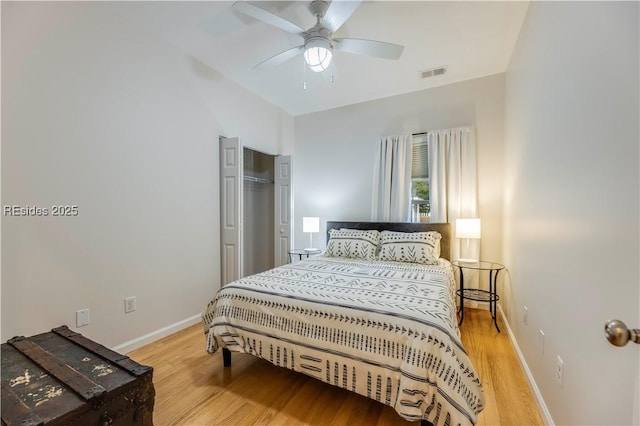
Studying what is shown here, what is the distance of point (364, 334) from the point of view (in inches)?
59.0

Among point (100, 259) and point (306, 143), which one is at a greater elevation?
point (306, 143)

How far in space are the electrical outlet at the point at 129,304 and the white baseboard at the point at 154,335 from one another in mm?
265

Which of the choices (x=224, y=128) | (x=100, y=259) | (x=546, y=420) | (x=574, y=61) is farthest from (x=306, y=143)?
(x=546, y=420)

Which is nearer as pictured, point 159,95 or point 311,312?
point 311,312

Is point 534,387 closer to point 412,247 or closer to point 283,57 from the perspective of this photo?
point 412,247

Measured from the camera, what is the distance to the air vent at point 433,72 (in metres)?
3.06

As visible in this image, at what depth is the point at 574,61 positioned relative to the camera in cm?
128

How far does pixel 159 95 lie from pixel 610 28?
307 centimetres

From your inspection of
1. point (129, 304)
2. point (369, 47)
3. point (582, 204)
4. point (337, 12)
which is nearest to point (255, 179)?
point (129, 304)

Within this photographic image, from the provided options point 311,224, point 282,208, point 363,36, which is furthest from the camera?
point 282,208

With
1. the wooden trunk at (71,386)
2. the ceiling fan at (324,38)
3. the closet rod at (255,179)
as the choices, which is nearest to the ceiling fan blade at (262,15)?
the ceiling fan at (324,38)

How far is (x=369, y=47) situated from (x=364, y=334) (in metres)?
2.08

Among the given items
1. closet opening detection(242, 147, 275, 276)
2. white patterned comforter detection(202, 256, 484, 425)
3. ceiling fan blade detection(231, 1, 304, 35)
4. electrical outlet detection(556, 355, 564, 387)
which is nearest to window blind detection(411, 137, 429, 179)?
white patterned comforter detection(202, 256, 484, 425)

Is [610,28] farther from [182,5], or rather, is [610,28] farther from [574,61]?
[182,5]
